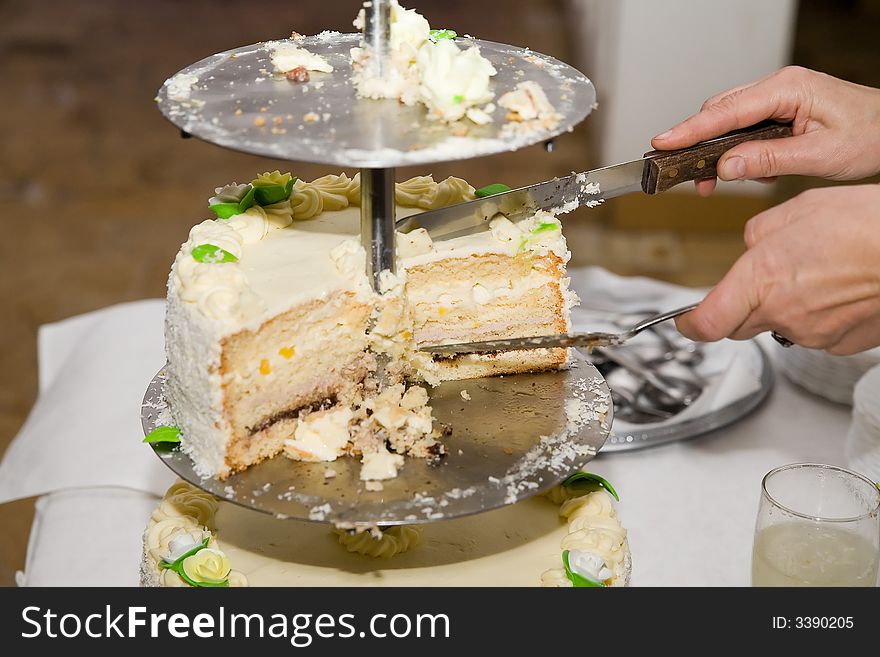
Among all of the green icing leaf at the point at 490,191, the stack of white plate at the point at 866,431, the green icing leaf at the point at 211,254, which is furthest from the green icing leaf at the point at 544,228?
the stack of white plate at the point at 866,431

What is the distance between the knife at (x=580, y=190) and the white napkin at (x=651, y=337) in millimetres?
981

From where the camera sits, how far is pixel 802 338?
7.27 ft

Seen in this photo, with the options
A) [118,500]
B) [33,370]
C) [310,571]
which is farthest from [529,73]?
[33,370]

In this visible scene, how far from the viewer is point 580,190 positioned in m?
2.15

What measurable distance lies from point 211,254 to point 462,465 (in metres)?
0.62

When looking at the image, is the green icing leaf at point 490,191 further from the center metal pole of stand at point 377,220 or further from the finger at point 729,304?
the finger at point 729,304

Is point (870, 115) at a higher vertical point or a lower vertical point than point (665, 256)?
higher

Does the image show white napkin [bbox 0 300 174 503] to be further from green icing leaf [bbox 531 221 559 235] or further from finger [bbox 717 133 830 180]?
finger [bbox 717 133 830 180]

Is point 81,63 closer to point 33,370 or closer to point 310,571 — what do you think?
point 33,370

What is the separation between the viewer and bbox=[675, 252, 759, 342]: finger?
2.15 metres

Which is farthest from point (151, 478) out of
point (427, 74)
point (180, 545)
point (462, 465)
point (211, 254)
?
point (427, 74)

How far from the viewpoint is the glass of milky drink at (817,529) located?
213 cm

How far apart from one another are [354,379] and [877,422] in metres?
1.37

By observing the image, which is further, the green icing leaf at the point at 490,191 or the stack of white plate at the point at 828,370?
the stack of white plate at the point at 828,370
